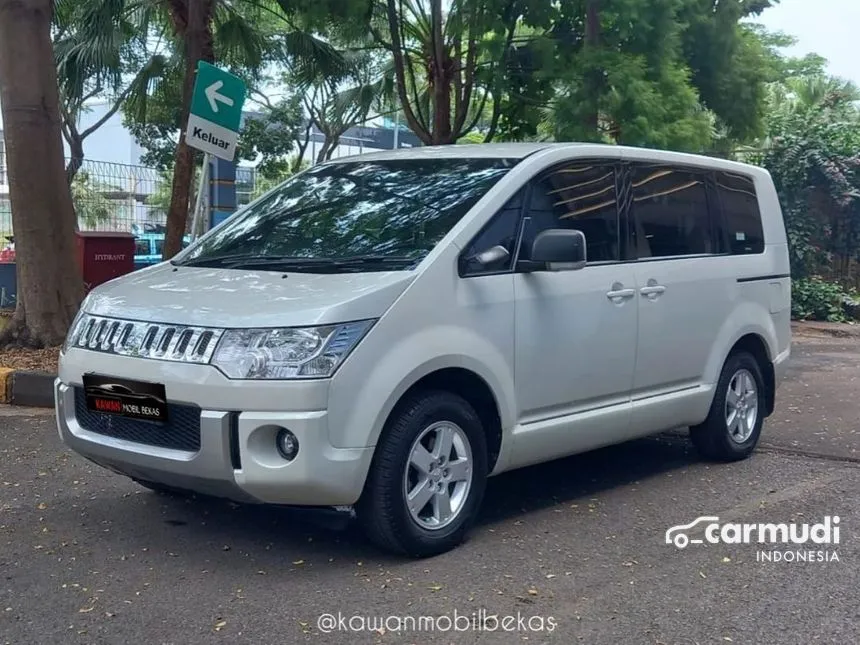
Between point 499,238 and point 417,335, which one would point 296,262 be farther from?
point 499,238

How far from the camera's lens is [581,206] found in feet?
18.3

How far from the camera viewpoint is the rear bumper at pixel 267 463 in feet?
13.8

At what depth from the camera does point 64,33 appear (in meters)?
16.3

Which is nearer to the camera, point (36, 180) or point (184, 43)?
point (36, 180)

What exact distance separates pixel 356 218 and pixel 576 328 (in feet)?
4.07

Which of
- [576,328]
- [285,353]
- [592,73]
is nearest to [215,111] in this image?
[592,73]

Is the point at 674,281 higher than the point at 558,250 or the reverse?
the reverse

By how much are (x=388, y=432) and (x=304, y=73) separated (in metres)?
A: 10.8

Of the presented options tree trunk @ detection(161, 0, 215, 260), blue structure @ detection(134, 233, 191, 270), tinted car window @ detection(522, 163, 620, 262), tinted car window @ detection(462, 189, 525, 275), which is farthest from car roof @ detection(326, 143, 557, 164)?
blue structure @ detection(134, 233, 191, 270)

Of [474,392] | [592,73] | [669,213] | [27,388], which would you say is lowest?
[27,388]

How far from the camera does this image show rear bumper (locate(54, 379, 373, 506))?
13.8 ft

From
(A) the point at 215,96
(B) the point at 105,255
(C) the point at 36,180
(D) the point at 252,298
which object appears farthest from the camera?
(B) the point at 105,255

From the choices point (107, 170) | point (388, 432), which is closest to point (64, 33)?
point (107, 170)

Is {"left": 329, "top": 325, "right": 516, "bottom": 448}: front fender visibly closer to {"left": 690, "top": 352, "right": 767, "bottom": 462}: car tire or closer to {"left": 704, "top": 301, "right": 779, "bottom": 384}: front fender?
{"left": 704, "top": 301, "right": 779, "bottom": 384}: front fender
